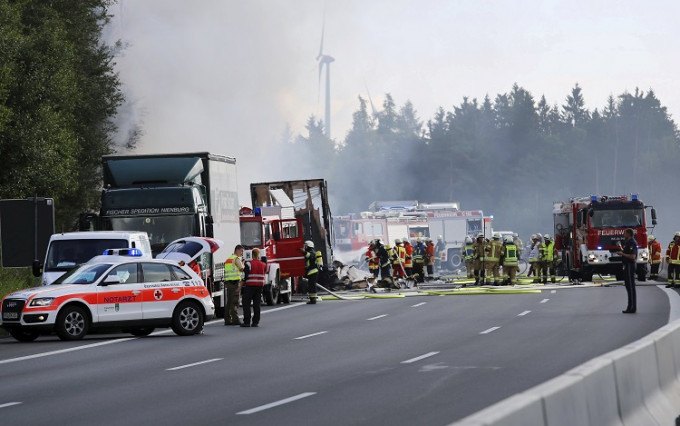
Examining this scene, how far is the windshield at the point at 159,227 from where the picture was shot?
29531 millimetres

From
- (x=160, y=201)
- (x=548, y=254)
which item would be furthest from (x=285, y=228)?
(x=548, y=254)

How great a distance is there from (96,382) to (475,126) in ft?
526

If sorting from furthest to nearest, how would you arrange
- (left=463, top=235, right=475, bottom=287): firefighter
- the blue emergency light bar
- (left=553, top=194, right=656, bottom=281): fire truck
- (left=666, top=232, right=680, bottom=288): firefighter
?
(left=463, top=235, right=475, bottom=287): firefighter < (left=553, top=194, right=656, bottom=281): fire truck < (left=666, top=232, right=680, bottom=288): firefighter < the blue emergency light bar

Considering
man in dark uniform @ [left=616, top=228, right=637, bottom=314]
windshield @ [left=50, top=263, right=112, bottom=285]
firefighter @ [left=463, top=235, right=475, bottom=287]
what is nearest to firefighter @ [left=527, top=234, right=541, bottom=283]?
firefighter @ [left=463, top=235, right=475, bottom=287]

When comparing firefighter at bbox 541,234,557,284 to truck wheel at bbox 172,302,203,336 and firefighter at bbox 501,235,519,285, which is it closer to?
firefighter at bbox 501,235,519,285

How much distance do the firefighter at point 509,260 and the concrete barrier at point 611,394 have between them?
30522 millimetres

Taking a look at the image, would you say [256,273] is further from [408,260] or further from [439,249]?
[439,249]

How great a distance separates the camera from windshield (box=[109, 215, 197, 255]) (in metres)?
29.5

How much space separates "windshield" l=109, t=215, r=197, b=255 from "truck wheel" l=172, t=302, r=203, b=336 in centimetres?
454

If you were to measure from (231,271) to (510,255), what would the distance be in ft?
55.4

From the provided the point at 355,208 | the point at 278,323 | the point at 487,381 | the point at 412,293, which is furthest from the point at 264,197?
the point at 355,208

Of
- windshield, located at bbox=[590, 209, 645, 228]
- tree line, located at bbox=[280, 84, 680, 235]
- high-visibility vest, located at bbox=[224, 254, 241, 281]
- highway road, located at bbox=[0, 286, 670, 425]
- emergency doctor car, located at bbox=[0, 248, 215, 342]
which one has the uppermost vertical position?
tree line, located at bbox=[280, 84, 680, 235]

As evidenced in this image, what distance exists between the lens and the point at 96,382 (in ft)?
53.6

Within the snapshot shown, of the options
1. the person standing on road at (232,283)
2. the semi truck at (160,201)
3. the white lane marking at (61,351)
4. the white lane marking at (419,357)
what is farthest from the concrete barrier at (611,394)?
the semi truck at (160,201)
